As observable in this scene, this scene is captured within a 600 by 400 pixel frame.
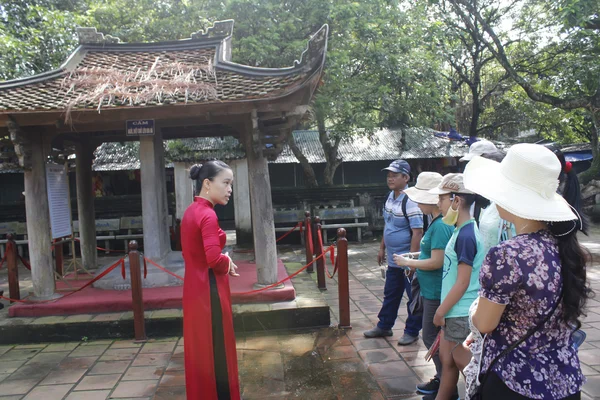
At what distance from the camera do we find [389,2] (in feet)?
39.8

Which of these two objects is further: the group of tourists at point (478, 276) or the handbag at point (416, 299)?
the handbag at point (416, 299)

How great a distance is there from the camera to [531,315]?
1754mm

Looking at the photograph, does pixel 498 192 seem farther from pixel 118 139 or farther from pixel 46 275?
pixel 118 139

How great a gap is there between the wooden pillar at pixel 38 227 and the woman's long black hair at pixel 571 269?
6003 millimetres

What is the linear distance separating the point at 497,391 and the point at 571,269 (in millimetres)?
592

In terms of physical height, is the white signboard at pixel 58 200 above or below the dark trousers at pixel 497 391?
above

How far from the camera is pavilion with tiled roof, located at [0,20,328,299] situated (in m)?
5.26

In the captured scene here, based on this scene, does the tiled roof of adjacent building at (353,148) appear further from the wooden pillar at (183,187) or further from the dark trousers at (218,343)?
the dark trousers at (218,343)

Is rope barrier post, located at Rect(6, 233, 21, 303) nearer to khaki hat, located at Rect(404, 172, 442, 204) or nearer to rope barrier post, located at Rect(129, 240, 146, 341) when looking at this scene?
rope barrier post, located at Rect(129, 240, 146, 341)

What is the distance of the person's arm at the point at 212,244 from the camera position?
2.86 meters

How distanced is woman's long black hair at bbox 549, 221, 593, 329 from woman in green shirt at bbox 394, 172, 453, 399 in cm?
126

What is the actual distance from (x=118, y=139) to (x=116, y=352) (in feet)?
14.2

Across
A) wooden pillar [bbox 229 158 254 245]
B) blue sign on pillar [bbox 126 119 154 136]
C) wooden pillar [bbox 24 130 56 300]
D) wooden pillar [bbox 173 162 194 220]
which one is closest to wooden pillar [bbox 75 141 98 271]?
wooden pillar [bbox 24 130 56 300]

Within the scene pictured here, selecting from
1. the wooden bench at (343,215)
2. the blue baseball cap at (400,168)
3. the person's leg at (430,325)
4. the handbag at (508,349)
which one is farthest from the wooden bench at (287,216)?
the handbag at (508,349)
